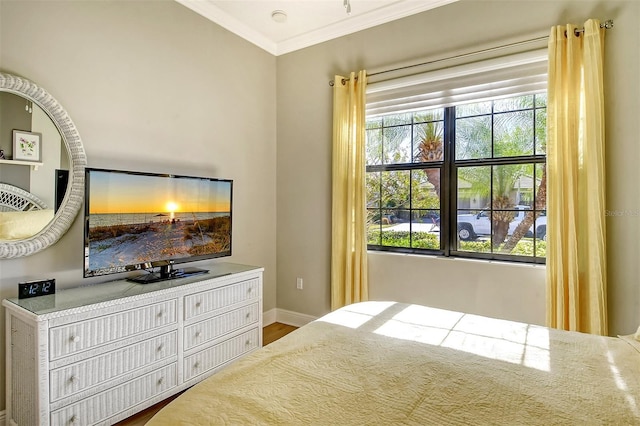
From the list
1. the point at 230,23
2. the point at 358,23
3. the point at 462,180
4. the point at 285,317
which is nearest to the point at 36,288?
the point at 285,317

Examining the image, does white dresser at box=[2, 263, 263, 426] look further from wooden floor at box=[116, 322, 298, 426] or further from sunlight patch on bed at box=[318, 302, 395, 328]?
sunlight patch on bed at box=[318, 302, 395, 328]

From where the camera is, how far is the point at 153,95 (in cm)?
267

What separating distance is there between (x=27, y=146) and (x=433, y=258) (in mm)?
2860

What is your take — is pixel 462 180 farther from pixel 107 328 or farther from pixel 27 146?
pixel 27 146

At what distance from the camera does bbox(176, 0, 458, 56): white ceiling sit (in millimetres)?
2953

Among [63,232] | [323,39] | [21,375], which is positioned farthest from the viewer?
[323,39]

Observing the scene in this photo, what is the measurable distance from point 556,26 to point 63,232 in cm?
343

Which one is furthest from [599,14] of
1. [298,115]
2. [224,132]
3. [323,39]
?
[224,132]

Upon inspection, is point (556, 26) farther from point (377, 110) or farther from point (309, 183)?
point (309, 183)

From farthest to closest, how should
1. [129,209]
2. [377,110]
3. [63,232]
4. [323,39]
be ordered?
[323,39]
[377,110]
[129,209]
[63,232]

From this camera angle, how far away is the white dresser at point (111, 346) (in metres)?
1.73

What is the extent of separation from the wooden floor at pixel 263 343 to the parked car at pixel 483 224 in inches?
74.7

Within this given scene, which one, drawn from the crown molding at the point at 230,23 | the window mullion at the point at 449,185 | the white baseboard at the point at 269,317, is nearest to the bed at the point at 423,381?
the window mullion at the point at 449,185

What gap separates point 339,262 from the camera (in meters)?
3.29
